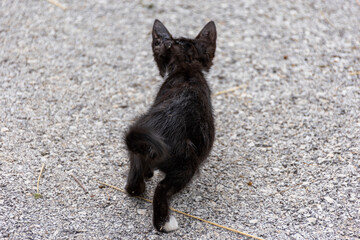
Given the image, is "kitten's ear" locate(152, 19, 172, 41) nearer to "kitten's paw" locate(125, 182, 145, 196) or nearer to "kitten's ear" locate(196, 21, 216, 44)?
"kitten's ear" locate(196, 21, 216, 44)

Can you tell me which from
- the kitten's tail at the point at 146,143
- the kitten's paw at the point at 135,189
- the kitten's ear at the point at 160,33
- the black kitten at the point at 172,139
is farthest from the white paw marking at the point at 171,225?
the kitten's ear at the point at 160,33

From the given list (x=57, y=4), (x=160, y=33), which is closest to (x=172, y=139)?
(x=160, y=33)

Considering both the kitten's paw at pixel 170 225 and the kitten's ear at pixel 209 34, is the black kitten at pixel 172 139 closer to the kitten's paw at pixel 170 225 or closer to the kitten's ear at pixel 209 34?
the kitten's paw at pixel 170 225

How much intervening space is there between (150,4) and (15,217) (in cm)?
426

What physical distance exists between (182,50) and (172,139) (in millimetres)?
1017

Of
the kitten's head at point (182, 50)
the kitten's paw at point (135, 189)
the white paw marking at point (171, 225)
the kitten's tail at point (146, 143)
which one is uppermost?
the kitten's head at point (182, 50)

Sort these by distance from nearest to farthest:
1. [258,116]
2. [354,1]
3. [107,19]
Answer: [258,116] < [107,19] < [354,1]

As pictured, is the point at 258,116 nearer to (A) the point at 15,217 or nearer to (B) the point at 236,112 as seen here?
(B) the point at 236,112

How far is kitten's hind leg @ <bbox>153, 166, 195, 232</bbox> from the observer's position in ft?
11.6

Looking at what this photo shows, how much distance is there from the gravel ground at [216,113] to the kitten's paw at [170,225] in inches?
Answer: 1.8

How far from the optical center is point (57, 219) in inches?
147

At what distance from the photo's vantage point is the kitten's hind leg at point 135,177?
3708 mm

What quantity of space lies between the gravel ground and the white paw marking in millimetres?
45

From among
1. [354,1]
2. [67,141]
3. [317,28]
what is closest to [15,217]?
[67,141]
